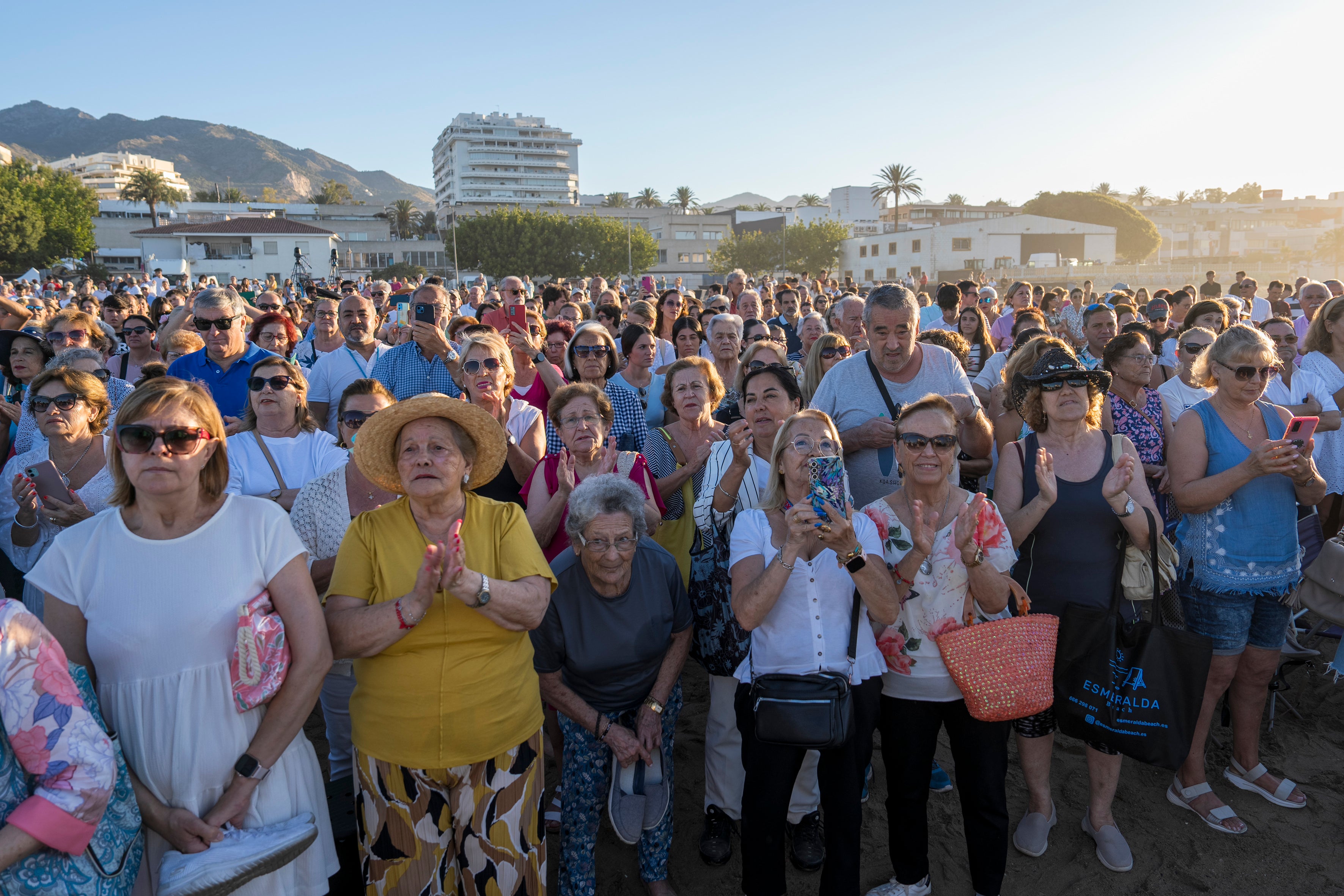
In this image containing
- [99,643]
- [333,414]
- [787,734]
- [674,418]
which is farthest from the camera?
[333,414]

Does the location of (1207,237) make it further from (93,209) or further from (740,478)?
(93,209)

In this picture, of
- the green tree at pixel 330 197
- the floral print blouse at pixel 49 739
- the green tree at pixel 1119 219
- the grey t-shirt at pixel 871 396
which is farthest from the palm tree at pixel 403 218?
the floral print blouse at pixel 49 739

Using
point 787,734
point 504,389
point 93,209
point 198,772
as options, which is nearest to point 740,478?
point 787,734

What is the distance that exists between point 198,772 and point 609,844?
1875 millimetres

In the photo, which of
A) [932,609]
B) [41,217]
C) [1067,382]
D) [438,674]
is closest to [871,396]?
[1067,382]

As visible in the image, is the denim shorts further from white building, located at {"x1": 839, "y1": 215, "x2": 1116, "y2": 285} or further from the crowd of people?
white building, located at {"x1": 839, "y1": 215, "x2": 1116, "y2": 285}

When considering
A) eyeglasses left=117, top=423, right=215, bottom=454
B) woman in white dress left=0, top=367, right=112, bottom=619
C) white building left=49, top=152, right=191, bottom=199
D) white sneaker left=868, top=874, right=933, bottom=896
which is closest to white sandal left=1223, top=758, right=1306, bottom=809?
white sneaker left=868, top=874, right=933, bottom=896

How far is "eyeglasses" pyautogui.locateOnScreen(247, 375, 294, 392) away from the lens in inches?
141

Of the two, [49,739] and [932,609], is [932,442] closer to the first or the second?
[932,609]

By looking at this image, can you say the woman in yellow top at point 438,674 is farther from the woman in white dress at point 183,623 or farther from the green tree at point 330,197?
the green tree at point 330,197

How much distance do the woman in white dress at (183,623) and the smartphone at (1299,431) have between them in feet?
12.6

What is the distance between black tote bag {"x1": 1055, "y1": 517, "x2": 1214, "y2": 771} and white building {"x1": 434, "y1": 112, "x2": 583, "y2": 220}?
114311mm

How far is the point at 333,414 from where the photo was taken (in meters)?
5.61

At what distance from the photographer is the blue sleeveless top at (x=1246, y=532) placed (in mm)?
3334
